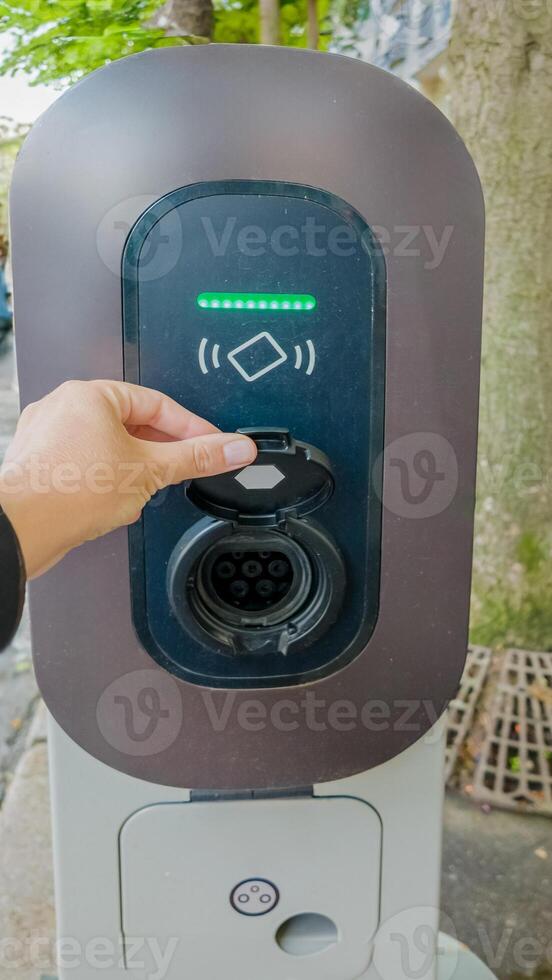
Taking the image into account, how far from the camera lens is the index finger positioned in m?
0.80

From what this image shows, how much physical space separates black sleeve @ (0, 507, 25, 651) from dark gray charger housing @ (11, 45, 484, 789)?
0.16m

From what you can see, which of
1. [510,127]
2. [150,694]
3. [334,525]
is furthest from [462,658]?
[510,127]

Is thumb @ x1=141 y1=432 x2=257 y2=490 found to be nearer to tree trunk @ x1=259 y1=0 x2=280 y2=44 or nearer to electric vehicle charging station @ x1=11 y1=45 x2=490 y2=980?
electric vehicle charging station @ x1=11 y1=45 x2=490 y2=980

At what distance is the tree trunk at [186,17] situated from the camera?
1.31 m

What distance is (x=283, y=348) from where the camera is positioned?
849 millimetres

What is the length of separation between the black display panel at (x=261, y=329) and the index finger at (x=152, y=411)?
2 cm

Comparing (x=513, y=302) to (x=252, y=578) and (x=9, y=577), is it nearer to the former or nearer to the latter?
(x=252, y=578)

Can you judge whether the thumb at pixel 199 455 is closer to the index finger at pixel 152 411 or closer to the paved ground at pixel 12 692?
the index finger at pixel 152 411

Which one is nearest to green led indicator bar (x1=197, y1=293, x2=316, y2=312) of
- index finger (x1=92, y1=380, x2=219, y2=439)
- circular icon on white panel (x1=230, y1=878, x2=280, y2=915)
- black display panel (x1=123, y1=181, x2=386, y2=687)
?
black display panel (x1=123, y1=181, x2=386, y2=687)

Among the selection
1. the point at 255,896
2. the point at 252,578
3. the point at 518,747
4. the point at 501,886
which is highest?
the point at 252,578

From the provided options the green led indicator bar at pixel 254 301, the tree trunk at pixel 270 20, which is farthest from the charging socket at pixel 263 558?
the tree trunk at pixel 270 20

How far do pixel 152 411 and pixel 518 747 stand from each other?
5.20ft

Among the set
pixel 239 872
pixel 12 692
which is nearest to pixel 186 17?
pixel 239 872

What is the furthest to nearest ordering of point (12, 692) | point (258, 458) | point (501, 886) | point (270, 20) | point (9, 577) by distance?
1. point (12, 692)
2. point (501, 886)
3. point (270, 20)
4. point (258, 458)
5. point (9, 577)
